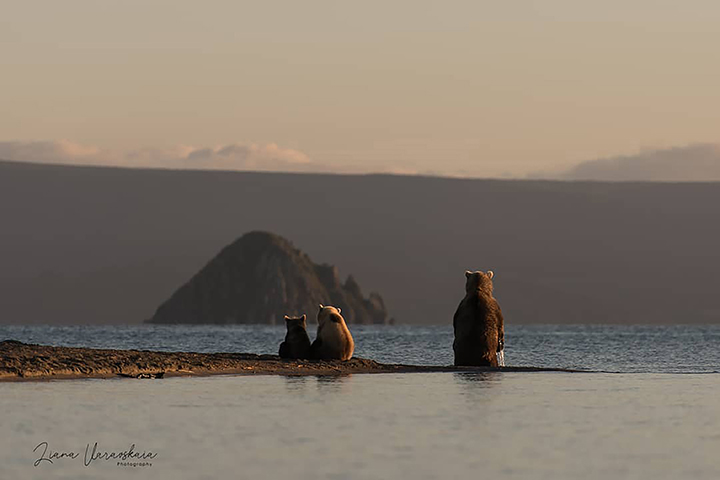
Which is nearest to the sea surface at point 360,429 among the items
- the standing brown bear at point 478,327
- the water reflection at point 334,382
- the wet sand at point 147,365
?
the water reflection at point 334,382

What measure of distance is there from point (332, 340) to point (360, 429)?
65.5 ft

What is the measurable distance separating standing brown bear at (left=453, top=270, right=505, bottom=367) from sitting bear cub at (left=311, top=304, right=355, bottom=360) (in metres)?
3.58

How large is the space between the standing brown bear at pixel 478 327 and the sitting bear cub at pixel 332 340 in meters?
3.58

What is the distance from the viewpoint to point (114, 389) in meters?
31.3

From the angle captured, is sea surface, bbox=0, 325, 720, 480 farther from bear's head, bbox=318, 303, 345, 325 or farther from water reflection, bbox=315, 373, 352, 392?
bear's head, bbox=318, 303, 345, 325

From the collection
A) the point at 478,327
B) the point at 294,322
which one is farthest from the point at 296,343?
the point at 478,327

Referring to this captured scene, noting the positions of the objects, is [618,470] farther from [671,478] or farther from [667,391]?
[667,391]

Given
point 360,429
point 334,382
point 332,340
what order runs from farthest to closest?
point 332,340
point 334,382
point 360,429

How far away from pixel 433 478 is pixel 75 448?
581cm

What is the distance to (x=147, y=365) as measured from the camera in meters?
38.4

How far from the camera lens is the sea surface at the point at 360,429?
17734 millimetres

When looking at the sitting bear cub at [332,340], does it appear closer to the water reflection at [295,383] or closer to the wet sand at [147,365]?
the wet sand at [147,365]

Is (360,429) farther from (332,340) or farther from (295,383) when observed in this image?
(332,340)

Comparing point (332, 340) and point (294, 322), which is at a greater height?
point (294, 322)
